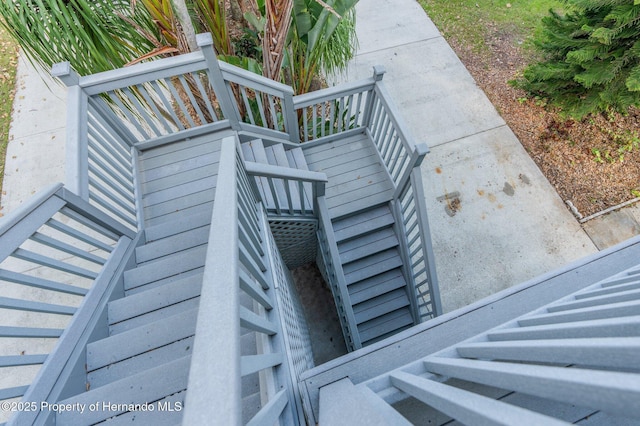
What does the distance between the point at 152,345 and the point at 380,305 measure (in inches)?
96.8

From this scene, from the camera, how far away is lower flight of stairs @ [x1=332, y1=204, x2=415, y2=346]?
3455 millimetres

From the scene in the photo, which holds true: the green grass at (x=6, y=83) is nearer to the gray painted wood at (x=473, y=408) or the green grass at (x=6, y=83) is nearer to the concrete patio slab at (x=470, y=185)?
the concrete patio slab at (x=470, y=185)

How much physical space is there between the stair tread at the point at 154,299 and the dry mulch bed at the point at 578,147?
14.5 feet

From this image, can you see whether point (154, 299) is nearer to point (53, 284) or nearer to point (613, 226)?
point (53, 284)

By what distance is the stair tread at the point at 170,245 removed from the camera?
2.43 m

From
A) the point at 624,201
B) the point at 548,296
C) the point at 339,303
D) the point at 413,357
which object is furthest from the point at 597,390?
the point at 624,201

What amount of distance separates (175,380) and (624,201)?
16.9ft

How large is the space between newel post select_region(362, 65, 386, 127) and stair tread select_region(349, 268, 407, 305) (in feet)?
5.93

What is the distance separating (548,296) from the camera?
1670 mm

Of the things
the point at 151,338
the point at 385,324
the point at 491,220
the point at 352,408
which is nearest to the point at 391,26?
the point at 491,220

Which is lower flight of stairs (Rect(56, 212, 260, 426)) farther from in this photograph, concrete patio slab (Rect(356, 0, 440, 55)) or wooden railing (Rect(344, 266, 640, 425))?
concrete patio slab (Rect(356, 0, 440, 55))

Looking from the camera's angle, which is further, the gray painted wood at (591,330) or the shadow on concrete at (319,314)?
the shadow on concrete at (319,314)

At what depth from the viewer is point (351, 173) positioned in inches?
139

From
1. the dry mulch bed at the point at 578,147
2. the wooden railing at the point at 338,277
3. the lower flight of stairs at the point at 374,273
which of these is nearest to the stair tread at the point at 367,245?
the lower flight of stairs at the point at 374,273
